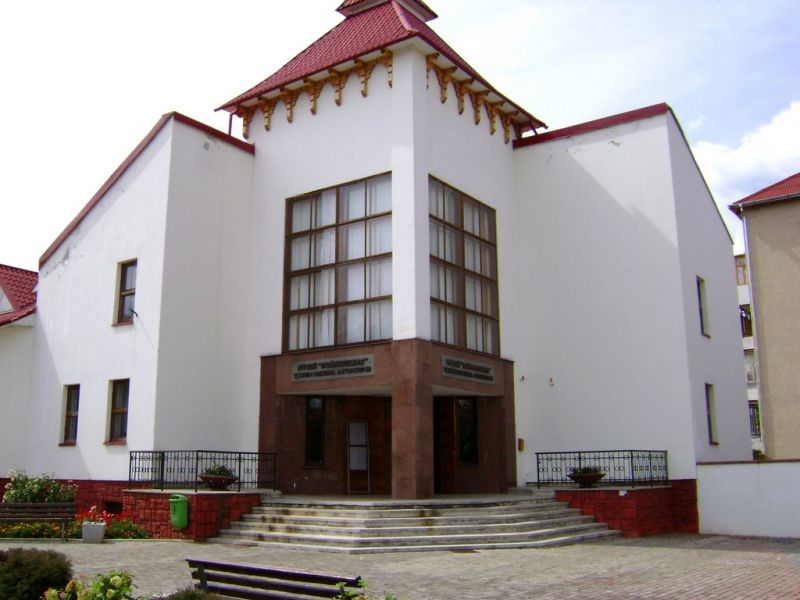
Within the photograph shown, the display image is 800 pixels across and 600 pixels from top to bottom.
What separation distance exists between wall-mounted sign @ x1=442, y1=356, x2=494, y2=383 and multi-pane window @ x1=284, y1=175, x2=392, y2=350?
158 cm

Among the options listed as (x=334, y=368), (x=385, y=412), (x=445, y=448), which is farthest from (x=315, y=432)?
(x=445, y=448)

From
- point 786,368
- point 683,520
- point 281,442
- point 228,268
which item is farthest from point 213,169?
point 786,368

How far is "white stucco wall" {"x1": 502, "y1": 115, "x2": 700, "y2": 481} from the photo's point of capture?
20328 mm

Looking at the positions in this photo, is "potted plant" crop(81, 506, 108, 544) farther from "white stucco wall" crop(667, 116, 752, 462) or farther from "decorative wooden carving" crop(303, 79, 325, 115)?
"white stucco wall" crop(667, 116, 752, 462)

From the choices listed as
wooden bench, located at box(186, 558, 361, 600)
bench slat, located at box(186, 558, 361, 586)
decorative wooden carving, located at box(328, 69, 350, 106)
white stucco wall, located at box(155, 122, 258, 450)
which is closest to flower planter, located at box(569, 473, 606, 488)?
white stucco wall, located at box(155, 122, 258, 450)

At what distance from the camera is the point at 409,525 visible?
15617 mm

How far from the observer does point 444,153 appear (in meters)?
20.5

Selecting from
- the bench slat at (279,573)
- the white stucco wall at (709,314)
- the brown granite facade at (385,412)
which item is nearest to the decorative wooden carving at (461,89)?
the white stucco wall at (709,314)

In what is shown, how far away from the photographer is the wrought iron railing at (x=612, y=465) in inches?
767

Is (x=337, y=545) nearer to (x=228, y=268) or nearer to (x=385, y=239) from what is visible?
(x=385, y=239)

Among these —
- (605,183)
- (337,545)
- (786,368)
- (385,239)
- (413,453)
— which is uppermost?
(605,183)

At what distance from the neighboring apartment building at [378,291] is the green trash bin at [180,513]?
266 cm

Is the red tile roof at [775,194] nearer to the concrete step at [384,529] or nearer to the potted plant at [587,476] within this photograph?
the potted plant at [587,476]

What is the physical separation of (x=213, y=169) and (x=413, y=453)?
9.21 meters
